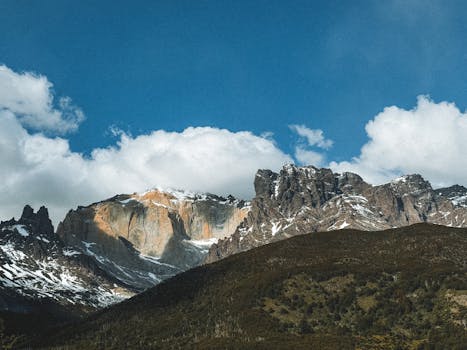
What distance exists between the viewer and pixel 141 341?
636 ft

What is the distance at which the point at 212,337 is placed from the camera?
17912 cm

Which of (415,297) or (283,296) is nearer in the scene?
(415,297)

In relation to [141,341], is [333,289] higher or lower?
higher

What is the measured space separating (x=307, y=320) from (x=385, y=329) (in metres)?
27.5

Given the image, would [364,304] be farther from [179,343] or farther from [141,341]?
[141,341]

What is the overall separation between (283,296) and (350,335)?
124 ft

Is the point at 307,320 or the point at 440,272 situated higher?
the point at 440,272

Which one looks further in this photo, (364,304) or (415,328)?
(364,304)

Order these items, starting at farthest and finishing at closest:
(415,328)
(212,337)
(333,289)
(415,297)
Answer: (333,289) < (212,337) < (415,297) < (415,328)

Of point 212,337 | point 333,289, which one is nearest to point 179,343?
point 212,337

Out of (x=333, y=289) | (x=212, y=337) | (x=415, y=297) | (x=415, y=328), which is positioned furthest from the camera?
(x=333, y=289)

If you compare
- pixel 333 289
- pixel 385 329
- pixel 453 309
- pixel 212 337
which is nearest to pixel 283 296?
pixel 333 289

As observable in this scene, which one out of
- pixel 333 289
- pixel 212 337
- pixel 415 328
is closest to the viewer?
pixel 415 328

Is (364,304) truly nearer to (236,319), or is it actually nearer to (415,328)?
(415,328)
